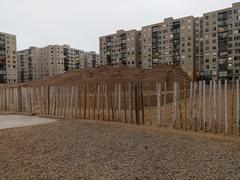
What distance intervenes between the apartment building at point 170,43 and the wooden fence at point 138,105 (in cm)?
4625

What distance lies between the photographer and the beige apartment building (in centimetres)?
5291

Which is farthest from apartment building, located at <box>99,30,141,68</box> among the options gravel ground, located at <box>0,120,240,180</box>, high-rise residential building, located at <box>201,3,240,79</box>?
gravel ground, located at <box>0,120,240,180</box>

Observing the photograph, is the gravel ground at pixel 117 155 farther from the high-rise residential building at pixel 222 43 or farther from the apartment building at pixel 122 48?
the apartment building at pixel 122 48

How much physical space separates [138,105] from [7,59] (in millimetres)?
61610

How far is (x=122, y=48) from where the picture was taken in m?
72.1

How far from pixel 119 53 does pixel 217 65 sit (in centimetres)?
3034

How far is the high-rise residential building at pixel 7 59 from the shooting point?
59156 mm

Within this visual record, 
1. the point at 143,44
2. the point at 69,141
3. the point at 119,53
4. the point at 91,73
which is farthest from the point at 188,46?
the point at 69,141

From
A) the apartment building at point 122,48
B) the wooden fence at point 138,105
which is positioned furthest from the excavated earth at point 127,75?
the apartment building at point 122,48

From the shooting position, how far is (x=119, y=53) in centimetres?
7281

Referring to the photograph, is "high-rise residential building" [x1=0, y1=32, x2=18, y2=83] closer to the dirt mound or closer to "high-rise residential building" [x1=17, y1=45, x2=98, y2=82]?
"high-rise residential building" [x1=17, y1=45, x2=98, y2=82]

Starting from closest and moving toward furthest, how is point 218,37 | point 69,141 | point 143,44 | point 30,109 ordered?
A: point 69,141, point 30,109, point 218,37, point 143,44

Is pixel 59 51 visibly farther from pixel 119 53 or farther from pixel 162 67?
pixel 162 67

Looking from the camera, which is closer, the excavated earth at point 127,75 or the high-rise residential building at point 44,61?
the excavated earth at point 127,75
